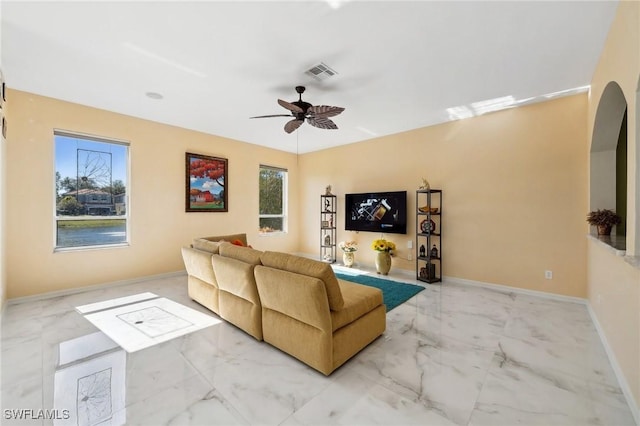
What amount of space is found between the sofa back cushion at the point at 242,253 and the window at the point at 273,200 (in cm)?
335

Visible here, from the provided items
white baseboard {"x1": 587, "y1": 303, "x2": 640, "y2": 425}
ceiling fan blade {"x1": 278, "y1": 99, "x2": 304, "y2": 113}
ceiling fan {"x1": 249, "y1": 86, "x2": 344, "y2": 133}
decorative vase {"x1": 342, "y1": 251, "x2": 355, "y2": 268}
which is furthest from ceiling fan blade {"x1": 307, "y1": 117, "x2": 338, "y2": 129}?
white baseboard {"x1": 587, "y1": 303, "x2": 640, "y2": 425}

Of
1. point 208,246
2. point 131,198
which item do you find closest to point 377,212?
point 208,246

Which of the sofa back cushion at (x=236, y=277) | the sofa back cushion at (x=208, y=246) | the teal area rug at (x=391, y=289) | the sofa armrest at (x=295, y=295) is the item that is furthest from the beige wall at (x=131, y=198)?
the sofa armrest at (x=295, y=295)

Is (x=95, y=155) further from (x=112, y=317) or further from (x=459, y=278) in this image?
(x=459, y=278)

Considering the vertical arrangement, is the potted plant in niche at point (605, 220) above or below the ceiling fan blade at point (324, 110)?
below

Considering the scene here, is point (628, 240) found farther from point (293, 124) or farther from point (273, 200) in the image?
point (273, 200)

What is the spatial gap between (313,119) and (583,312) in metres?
4.03

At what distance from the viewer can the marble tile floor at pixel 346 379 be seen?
63.9 inches

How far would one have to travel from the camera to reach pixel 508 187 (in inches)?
156

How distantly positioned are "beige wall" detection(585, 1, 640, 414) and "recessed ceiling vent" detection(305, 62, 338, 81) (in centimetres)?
227

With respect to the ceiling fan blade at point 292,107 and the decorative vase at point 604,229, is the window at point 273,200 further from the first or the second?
the decorative vase at point 604,229

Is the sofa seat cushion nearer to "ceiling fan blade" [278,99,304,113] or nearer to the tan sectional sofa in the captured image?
the tan sectional sofa

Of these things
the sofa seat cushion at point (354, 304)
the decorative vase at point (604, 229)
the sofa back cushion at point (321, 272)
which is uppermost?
the decorative vase at point (604, 229)

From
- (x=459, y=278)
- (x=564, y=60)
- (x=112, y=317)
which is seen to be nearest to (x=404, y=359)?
(x=459, y=278)
